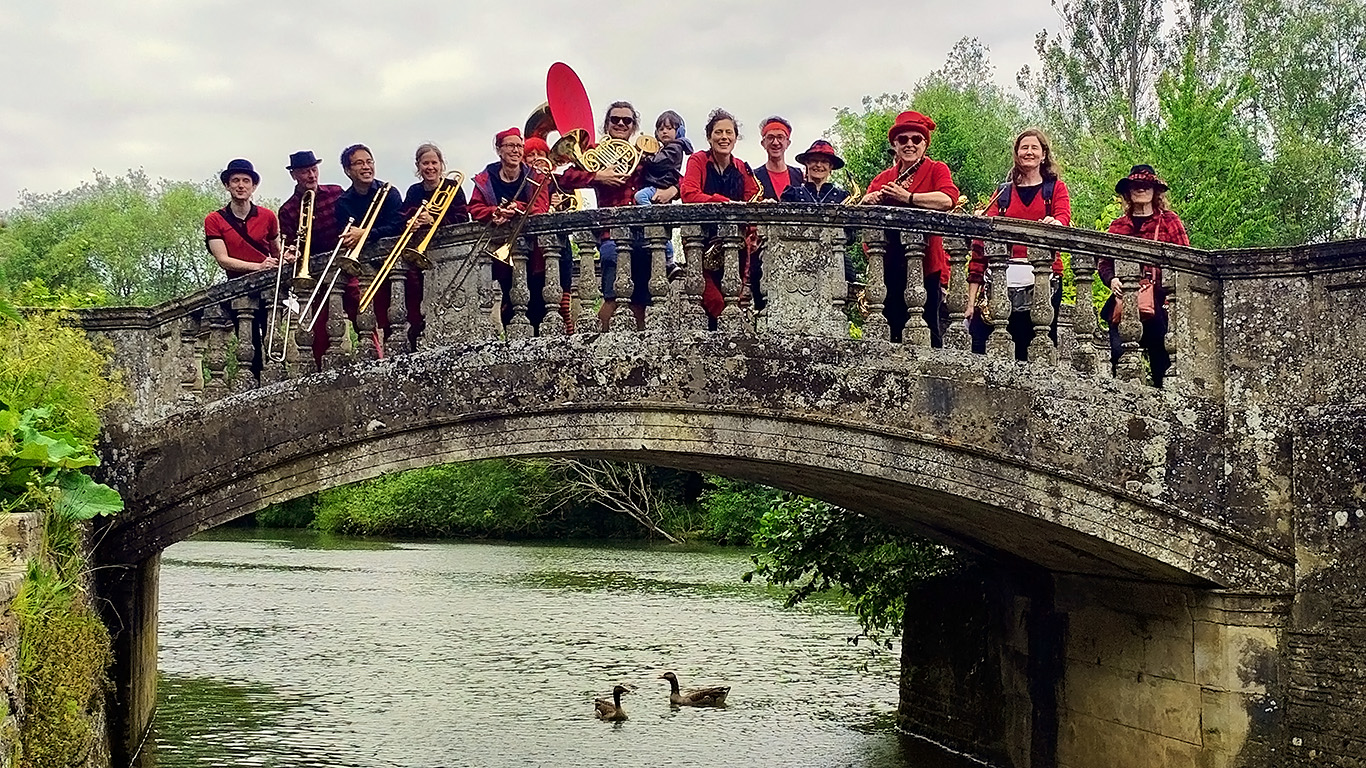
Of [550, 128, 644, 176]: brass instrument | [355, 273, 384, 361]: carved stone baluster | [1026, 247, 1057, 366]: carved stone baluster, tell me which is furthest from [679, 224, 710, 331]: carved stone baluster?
[1026, 247, 1057, 366]: carved stone baluster

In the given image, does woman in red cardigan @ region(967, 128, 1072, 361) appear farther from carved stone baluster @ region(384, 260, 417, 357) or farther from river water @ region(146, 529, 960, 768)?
river water @ region(146, 529, 960, 768)

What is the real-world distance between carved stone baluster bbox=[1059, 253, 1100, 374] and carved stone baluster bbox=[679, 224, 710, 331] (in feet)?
5.49

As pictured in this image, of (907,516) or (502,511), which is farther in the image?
(502,511)

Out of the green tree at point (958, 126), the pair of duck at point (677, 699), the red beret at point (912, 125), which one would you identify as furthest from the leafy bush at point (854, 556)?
the green tree at point (958, 126)

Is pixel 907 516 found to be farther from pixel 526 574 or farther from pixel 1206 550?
pixel 526 574

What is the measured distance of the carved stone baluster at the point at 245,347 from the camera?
6871mm

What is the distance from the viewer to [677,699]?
464 inches

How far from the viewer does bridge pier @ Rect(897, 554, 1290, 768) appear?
6.77 m

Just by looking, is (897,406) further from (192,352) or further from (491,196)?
(192,352)

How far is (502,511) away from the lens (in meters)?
34.9

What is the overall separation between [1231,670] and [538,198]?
3.88 meters

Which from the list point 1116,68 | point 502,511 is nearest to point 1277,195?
point 1116,68

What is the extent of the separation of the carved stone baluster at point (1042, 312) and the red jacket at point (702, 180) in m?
1.43

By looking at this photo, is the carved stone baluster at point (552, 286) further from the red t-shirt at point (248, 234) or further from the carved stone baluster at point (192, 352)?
the carved stone baluster at point (192, 352)
